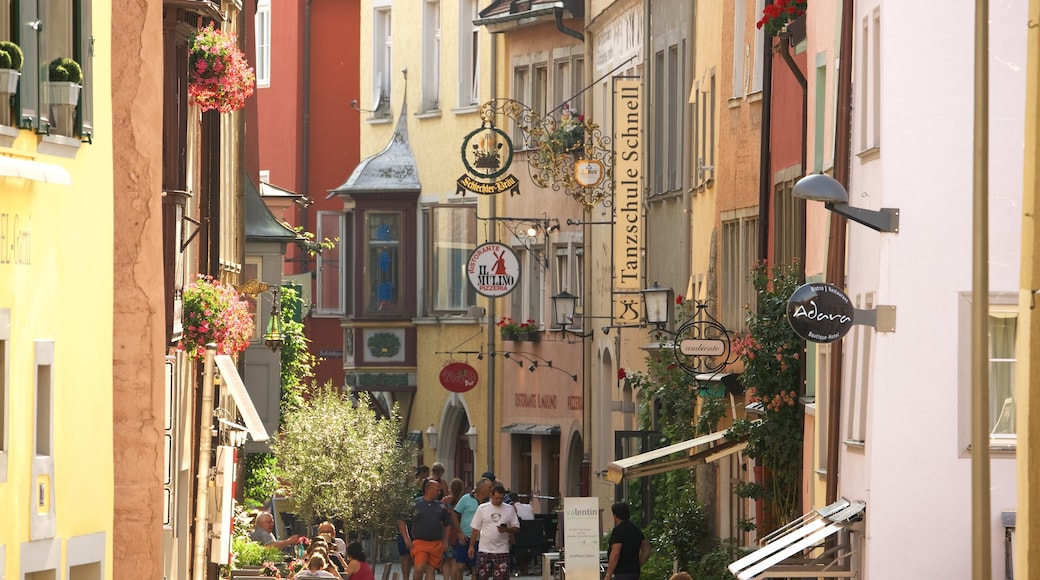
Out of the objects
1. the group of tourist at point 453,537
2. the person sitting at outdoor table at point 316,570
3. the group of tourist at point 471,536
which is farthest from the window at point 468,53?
the person sitting at outdoor table at point 316,570

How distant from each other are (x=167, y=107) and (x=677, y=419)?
841 cm

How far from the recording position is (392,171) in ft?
142

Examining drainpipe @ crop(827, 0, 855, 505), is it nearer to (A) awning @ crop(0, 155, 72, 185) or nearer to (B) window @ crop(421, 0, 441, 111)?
(A) awning @ crop(0, 155, 72, 185)

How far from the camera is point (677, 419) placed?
1009 inches

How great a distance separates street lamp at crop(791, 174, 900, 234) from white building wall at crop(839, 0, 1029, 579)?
0.13 meters

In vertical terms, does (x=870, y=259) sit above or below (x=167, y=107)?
below

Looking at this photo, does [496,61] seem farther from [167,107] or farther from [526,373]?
[167,107]

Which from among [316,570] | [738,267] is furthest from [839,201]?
[738,267]

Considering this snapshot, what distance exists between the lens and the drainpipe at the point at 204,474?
71.3ft

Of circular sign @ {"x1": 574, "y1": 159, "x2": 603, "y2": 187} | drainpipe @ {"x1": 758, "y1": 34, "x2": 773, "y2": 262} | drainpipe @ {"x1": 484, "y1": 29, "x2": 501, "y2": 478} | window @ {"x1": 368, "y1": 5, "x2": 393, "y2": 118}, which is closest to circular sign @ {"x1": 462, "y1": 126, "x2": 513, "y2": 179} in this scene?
drainpipe @ {"x1": 484, "y1": 29, "x2": 501, "y2": 478}

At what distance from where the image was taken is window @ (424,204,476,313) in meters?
41.6

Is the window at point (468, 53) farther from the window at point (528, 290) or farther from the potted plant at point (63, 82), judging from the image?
the potted plant at point (63, 82)

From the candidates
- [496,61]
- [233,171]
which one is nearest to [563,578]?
[233,171]

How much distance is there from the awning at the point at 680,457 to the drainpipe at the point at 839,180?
4736 mm
